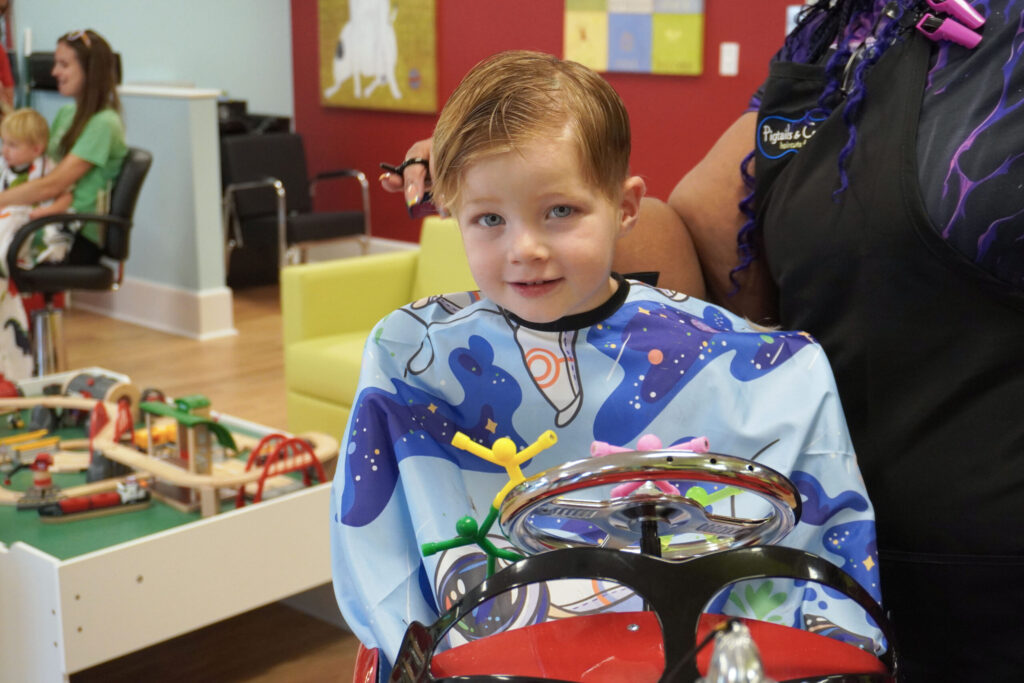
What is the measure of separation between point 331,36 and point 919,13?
607 centimetres

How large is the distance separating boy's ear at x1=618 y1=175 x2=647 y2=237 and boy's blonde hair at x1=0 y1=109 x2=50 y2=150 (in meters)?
3.82

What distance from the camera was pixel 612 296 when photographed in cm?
115

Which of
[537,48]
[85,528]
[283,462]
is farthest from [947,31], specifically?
[537,48]

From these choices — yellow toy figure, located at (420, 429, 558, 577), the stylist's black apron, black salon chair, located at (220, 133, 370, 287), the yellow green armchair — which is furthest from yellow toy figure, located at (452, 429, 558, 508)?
black salon chair, located at (220, 133, 370, 287)

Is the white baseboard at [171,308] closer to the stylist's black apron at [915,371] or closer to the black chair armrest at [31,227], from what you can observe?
the black chair armrest at [31,227]

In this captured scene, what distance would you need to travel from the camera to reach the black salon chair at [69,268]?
397 centimetres

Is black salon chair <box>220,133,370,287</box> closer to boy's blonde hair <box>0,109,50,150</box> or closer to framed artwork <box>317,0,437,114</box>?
framed artwork <box>317,0,437,114</box>

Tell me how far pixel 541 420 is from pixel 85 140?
12.0 ft

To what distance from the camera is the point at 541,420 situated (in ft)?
3.60

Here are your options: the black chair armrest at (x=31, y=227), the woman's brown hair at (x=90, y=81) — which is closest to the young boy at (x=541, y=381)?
the black chair armrest at (x=31, y=227)

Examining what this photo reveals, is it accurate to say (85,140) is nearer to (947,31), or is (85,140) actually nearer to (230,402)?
(230,402)

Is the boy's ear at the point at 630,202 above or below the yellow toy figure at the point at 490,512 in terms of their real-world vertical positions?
above

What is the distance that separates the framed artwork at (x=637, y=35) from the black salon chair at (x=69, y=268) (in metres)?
2.19

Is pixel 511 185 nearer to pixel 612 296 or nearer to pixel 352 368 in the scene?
pixel 612 296
